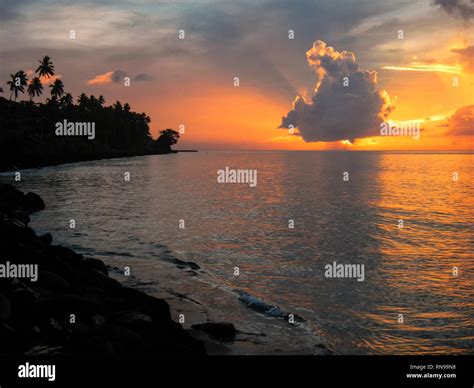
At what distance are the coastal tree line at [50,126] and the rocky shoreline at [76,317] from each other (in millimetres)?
73921

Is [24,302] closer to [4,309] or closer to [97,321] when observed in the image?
[4,309]

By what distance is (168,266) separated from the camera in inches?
697

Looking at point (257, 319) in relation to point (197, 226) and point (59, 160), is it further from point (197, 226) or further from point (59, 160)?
point (59, 160)

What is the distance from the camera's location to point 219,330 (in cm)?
1051

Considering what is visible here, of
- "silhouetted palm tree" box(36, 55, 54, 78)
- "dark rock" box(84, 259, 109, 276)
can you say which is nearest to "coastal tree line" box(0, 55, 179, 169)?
"silhouetted palm tree" box(36, 55, 54, 78)

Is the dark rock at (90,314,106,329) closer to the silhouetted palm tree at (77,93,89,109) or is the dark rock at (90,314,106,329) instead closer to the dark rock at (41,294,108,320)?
the dark rock at (41,294,108,320)

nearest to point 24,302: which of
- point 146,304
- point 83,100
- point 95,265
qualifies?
point 146,304

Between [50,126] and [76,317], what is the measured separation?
412 ft

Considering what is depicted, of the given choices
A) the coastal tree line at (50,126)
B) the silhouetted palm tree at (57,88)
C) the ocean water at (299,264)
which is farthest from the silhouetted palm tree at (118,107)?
the ocean water at (299,264)

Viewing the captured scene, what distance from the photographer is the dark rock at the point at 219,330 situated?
1039 cm

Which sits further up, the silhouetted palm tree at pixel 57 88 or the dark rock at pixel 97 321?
the silhouetted palm tree at pixel 57 88

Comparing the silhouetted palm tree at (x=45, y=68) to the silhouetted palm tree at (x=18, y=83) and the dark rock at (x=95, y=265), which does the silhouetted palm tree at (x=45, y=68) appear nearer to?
the silhouetted palm tree at (x=18, y=83)

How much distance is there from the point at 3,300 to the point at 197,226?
66.2 feet

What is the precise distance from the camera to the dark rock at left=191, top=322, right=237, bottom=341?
34.1 feet
